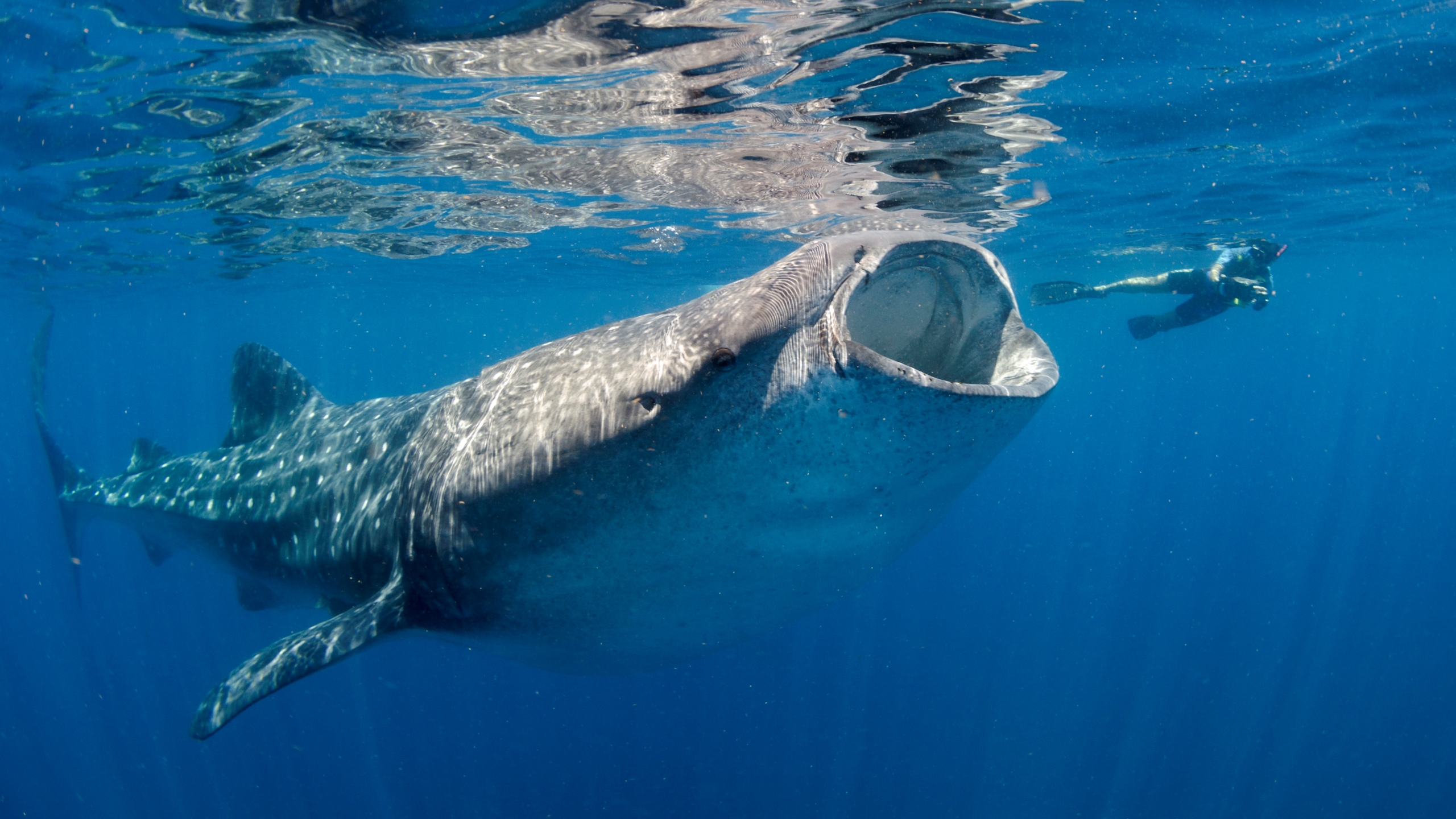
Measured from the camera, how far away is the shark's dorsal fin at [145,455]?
9.17 m

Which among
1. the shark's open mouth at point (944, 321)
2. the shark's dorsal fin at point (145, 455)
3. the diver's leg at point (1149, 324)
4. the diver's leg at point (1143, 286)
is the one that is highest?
the shark's open mouth at point (944, 321)

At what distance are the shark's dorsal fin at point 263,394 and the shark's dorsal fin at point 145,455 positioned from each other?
2057 millimetres

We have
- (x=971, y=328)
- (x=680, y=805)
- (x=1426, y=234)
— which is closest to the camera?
(x=971, y=328)

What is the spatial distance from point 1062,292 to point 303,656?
1372cm

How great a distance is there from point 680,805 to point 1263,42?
17521 mm

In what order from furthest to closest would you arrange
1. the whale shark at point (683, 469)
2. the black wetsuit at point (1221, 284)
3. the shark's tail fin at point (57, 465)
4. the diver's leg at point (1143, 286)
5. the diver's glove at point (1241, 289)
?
the black wetsuit at point (1221, 284)
the diver's leg at point (1143, 286)
the diver's glove at point (1241, 289)
the shark's tail fin at point (57, 465)
the whale shark at point (683, 469)

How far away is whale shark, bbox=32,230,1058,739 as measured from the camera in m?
2.70

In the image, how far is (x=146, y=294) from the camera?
27.0m

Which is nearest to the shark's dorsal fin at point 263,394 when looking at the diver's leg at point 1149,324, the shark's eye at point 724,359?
the shark's eye at point 724,359

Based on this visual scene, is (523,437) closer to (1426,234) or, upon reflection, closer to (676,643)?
(676,643)

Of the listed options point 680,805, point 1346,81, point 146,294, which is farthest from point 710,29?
point 146,294

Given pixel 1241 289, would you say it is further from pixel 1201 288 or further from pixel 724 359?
pixel 724 359

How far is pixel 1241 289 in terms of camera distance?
43.5 ft

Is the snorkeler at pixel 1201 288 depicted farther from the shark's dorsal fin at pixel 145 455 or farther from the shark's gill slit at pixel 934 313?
the shark's dorsal fin at pixel 145 455
